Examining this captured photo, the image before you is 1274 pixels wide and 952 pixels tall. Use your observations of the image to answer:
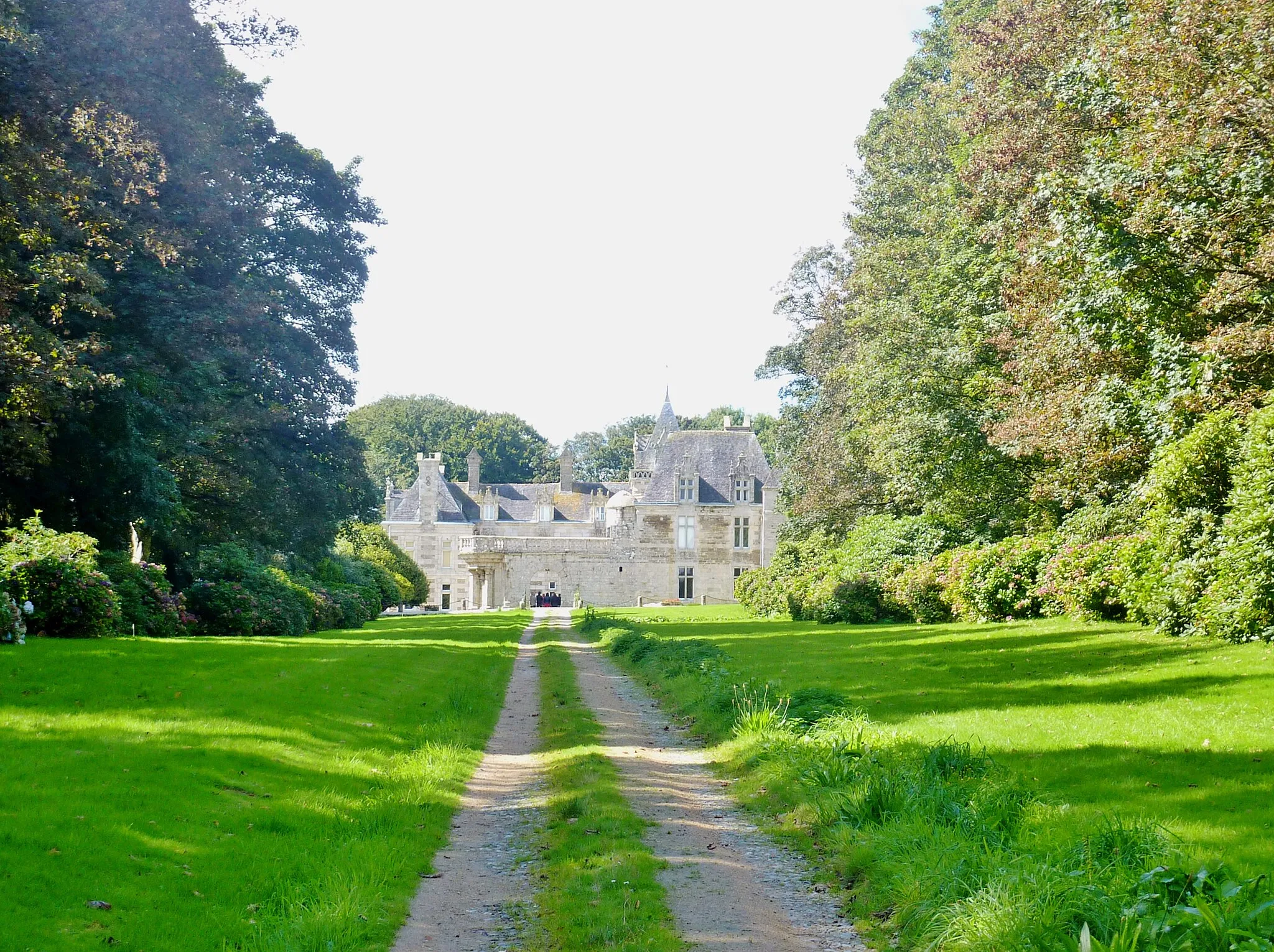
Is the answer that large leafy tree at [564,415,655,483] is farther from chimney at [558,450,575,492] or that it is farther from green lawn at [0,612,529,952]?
green lawn at [0,612,529,952]

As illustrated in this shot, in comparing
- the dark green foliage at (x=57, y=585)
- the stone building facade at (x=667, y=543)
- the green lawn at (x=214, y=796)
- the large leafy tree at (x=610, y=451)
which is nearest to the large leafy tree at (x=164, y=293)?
the dark green foliage at (x=57, y=585)

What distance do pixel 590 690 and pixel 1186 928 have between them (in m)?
11.7

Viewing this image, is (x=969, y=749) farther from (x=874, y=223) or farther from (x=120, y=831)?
(x=874, y=223)

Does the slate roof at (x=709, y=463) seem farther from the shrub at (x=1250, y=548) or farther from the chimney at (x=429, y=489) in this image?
the shrub at (x=1250, y=548)

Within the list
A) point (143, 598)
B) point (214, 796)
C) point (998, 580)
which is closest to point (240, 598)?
point (143, 598)

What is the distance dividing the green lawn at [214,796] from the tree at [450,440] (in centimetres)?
7558

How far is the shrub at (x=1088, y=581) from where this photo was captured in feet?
57.4

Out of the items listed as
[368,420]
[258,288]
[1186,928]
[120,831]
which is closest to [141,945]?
[120,831]

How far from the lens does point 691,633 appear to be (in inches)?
1046

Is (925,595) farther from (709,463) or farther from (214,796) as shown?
(709,463)

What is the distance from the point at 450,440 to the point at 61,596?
Result: 74741 mm

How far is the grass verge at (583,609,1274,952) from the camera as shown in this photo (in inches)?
177

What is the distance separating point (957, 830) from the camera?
6.25 metres

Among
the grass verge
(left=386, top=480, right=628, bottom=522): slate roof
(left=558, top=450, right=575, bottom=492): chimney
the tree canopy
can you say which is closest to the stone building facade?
(left=386, top=480, right=628, bottom=522): slate roof
